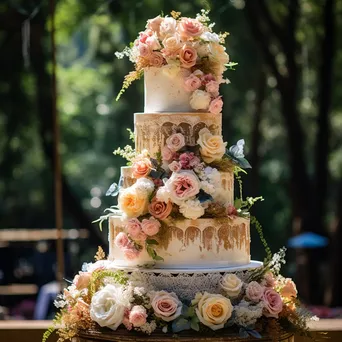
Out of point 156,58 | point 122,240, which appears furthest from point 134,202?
point 156,58

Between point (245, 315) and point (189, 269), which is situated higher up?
point (189, 269)

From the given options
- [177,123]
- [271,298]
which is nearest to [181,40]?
[177,123]

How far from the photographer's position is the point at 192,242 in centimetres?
781

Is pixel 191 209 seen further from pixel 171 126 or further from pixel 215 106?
pixel 215 106

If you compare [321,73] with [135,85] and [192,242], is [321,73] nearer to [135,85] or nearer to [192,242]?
[135,85]

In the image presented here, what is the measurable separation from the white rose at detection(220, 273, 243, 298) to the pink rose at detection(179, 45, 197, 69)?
141cm

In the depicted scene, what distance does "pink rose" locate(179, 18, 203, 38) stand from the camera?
7.92 m

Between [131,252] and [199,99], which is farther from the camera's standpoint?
[199,99]

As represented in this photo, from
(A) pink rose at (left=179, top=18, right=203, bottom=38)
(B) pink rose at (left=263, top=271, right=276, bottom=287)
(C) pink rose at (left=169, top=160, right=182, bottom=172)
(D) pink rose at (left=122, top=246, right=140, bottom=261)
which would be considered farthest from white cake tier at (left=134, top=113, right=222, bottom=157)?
(B) pink rose at (left=263, top=271, right=276, bottom=287)

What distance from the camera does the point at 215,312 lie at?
7430mm

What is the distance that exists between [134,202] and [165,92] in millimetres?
874

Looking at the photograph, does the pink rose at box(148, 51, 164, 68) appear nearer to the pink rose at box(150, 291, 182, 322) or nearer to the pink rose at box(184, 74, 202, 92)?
the pink rose at box(184, 74, 202, 92)

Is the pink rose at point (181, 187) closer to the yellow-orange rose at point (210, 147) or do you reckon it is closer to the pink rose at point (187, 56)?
the yellow-orange rose at point (210, 147)

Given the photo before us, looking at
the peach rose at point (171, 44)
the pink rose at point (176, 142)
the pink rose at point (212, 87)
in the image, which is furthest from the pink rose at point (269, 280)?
the peach rose at point (171, 44)
